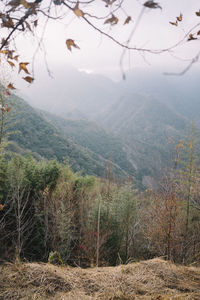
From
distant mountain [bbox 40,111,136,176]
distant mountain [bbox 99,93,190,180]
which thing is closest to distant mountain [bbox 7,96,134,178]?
distant mountain [bbox 40,111,136,176]

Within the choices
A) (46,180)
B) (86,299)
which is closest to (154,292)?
(86,299)

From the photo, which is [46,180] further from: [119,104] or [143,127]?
[119,104]

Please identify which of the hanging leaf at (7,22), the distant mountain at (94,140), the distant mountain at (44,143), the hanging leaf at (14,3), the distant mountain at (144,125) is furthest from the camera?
the distant mountain at (144,125)

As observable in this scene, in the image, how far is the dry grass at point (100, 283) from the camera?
5.77 feet

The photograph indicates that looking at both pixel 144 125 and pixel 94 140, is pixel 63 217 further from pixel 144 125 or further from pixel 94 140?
pixel 144 125

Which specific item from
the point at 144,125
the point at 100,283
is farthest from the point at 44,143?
the point at 144,125

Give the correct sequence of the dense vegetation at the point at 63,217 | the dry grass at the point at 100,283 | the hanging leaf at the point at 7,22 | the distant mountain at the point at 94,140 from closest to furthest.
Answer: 1. the hanging leaf at the point at 7,22
2. the dry grass at the point at 100,283
3. the dense vegetation at the point at 63,217
4. the distant mountain at the point at 94,140

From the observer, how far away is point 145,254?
717cm

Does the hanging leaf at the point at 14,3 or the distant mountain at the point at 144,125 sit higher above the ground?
the distant mountain at the point at 144,125

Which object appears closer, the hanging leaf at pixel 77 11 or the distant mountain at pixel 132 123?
the hanging leaf at pixel 77 11

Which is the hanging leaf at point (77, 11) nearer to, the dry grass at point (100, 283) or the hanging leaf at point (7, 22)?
the hanging leaf at point (7, 22)

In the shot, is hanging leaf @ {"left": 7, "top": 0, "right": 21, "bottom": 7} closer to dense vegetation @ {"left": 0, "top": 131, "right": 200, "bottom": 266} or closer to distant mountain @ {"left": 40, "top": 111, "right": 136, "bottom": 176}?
dense vegetation @ {"left": 0, "top": 131, "right": 200, "bottom": 266}

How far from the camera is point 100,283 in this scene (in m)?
1.97

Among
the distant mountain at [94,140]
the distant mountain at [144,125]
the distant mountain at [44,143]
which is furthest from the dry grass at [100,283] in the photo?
the distant mountain at [144,125]
